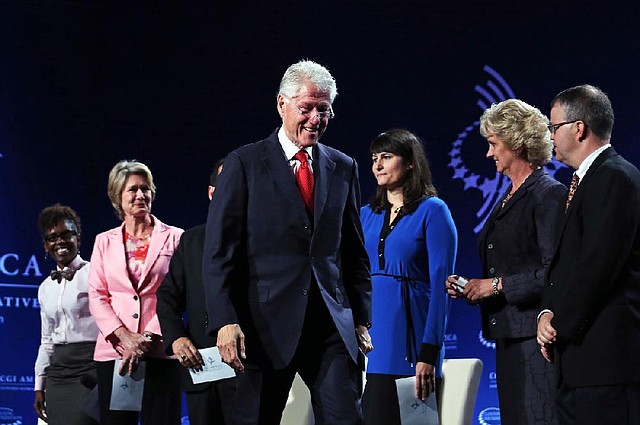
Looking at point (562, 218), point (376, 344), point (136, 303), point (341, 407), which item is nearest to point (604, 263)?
point (562, 218)

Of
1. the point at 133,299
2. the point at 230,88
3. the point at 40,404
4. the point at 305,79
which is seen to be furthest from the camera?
the point at 230,88

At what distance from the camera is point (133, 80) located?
6582 mm

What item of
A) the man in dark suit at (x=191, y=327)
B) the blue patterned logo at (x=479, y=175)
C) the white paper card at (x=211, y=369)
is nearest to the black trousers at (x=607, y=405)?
the white paper card at (x=211, y=369)

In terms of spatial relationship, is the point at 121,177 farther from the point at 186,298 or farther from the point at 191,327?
the point at 191,327

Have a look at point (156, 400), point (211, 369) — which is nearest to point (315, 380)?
point (211, 369)

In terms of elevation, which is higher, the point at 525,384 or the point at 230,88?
the point at 230,88

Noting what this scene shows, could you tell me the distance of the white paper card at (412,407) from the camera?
12.6 feet

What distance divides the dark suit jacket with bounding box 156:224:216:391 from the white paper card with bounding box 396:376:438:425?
2.81 feet

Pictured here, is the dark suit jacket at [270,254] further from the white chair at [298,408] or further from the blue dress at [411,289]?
the white chair at [298,408]

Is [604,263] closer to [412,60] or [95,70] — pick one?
[412,60]

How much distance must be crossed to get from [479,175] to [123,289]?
2824 millimetres

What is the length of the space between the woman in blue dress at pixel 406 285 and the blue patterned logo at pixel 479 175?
7.77 feet

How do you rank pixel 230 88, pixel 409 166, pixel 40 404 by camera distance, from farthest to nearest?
pixel 230 88 < pixel 40 404 < pixel 409 166

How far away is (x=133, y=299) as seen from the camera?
15.5 feet
